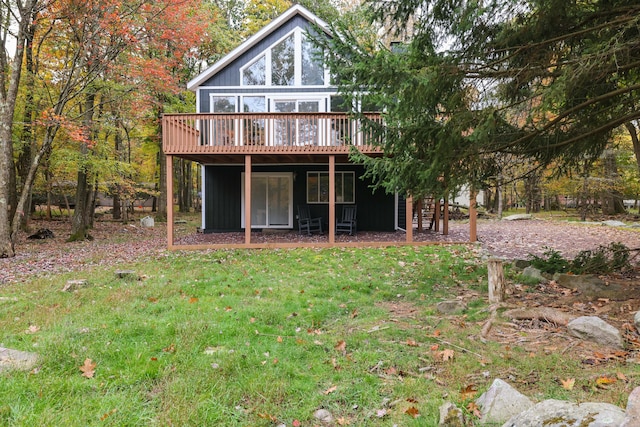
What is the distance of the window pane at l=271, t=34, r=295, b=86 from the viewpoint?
13.2m

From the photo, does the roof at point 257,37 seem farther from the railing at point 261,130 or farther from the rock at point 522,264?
the rock at point 522,264

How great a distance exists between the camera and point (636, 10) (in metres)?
4.51

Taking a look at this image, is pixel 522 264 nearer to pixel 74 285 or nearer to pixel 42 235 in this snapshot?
pixel 74 285

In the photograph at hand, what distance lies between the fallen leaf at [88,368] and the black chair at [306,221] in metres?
9.68

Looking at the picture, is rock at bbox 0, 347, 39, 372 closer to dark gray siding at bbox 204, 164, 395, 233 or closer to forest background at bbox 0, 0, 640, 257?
forest background at bbox 0, 0, 640, 257

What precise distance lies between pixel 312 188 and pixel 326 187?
20.3 inches

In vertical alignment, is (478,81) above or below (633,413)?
above

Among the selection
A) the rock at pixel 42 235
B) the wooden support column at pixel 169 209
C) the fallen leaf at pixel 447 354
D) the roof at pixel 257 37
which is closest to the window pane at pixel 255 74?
the roof at pixel 257 37

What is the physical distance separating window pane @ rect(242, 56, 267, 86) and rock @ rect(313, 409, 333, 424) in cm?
1218

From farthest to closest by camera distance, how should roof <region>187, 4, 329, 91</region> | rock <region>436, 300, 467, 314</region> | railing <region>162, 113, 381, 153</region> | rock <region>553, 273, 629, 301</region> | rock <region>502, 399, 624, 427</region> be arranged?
roof <region>187, 4, 329, 91</region>, railing <region>162, 113, 381, 153</region>, rock <region>553, 273, 629, 301</region>, rock <region>436, 300, 467, 314</region>, rock <region>502, 399, 624, 427</region>

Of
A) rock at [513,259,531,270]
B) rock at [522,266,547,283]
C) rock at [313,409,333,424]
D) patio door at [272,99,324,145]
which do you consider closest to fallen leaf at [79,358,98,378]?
rock at [313,409,333,424]

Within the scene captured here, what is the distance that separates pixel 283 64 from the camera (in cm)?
1328

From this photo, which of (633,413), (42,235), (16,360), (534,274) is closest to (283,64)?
(42,235)

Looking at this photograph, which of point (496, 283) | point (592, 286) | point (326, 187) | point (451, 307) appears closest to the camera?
point (451, 307)
